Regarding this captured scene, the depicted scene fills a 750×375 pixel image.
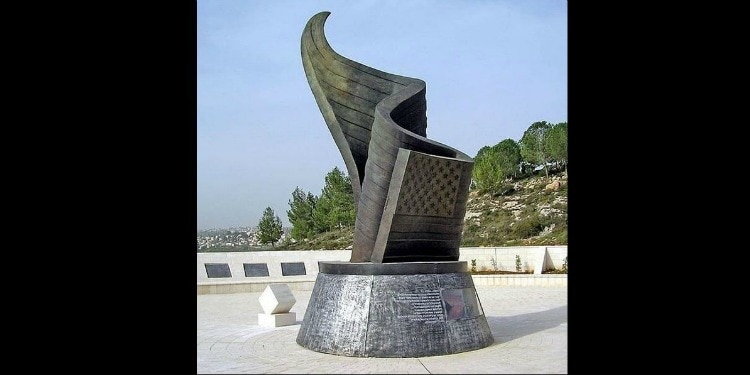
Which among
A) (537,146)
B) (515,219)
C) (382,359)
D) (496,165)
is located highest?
(537,146)

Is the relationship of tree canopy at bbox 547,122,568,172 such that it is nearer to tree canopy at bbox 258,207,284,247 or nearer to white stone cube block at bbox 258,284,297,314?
tree canopy at bbox 258,207,284,247

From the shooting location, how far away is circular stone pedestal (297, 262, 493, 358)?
7.34 metres

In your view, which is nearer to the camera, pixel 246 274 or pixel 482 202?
pixel 246 274

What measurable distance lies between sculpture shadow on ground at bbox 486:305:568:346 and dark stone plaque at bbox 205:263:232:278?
9.08 metres

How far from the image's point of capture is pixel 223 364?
740 cm

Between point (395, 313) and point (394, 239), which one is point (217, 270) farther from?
point (395, 313)

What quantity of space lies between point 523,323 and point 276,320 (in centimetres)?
427

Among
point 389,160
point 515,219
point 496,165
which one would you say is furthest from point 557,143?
point 389,160

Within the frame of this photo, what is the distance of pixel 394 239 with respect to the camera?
7938 mm

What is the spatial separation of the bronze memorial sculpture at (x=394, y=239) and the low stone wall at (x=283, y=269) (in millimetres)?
9459
